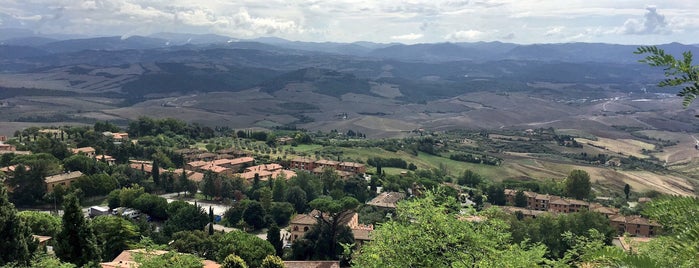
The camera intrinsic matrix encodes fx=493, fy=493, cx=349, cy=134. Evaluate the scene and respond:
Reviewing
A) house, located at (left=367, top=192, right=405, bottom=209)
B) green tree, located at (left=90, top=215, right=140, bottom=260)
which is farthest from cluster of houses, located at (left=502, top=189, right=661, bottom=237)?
green tree, located at (left=90, top=215, right=140, bottom=260)

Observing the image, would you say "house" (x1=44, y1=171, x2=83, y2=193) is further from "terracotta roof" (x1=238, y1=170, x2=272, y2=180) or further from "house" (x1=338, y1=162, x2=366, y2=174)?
"house" (x1=338, y1=162, x2=366, y2=174)

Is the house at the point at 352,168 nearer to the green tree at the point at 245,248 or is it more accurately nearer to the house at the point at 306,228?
the house at the point at 306,228

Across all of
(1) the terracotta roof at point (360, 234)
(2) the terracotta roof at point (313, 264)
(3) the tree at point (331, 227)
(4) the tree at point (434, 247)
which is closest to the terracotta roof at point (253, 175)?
(3) the tree at point (331, 227)

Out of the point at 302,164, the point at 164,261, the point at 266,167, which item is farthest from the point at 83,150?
the point at 164,261

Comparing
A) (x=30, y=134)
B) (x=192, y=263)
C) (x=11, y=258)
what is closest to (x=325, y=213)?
(x=11, y=258)

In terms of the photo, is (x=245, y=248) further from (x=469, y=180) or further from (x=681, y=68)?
(x=469, y=180)
